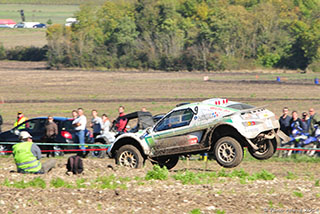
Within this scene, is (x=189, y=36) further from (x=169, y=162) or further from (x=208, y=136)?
(x=208, y=136)

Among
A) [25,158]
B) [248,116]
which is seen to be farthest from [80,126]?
[248,116]

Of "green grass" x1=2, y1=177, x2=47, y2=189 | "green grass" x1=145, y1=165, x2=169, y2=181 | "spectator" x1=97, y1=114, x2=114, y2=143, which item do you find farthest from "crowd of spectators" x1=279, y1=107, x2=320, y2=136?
"green grass" x1=2, y1=177, x2=47, y2=189

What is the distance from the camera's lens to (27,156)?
13164mm

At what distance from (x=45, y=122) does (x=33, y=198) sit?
955 centimetres

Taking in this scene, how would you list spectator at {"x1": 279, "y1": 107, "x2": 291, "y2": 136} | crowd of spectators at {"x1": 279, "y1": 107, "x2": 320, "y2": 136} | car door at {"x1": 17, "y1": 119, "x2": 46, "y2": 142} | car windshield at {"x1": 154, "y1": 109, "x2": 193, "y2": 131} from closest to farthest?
car windshield at {"x1": 154, "y1": 109, "x2": 193, "y2": 131}
crowd of spectators at {"x1": 279, "y1": 107, "x2": 320, "y2": 136}
spectator at {"x1": 279, "y1": 107, "x2": 291, "y2": 136}
car door at {"x1": 17, "y1": 119, "x2": 46, "y2": 142}

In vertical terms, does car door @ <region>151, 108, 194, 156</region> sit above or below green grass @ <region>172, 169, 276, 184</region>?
above

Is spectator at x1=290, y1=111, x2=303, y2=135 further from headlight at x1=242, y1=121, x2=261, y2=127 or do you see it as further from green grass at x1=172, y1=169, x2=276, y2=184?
green grass at x1=172, y1=169, x2=276, y2=184

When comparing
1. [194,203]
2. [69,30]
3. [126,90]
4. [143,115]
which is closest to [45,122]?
[143,115]

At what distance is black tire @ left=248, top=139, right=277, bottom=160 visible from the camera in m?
14.8

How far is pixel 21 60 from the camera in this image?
3398 inches

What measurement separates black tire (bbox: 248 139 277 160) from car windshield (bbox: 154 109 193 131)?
1.80 m

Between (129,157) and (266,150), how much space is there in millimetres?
3509

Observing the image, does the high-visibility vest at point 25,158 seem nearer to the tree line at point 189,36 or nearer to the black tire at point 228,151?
the black tire at point 228,151

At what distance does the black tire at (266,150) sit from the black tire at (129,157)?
2845 millimetres
